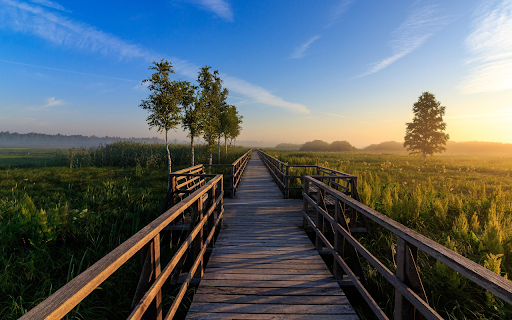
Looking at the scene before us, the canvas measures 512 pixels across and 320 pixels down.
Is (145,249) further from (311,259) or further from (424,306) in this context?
(311,259)

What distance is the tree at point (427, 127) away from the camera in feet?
103

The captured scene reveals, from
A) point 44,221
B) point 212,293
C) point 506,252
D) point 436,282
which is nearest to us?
point 212,293

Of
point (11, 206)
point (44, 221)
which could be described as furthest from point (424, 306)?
point (11, 206)

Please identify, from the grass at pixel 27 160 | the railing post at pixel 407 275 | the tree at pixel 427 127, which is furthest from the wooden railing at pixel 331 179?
the tree at pixel 427 127

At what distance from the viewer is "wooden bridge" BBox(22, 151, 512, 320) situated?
1378mm

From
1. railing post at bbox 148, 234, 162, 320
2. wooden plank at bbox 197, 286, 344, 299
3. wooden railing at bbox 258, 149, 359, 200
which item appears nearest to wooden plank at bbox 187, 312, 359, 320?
wooden plank at bbox 197, 286, 344, 299

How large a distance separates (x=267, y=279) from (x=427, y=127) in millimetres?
38362

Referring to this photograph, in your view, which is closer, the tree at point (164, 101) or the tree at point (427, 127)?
the tree at point (164, 101)

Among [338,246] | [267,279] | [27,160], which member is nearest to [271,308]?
[267,279]

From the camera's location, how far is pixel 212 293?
2893 millimetres

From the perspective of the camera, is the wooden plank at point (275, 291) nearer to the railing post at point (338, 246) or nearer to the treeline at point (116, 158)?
the railing post at point (338, 246)

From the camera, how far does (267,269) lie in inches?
136

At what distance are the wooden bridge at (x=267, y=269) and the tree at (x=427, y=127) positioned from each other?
33836mm

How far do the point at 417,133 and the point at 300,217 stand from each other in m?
35.3
